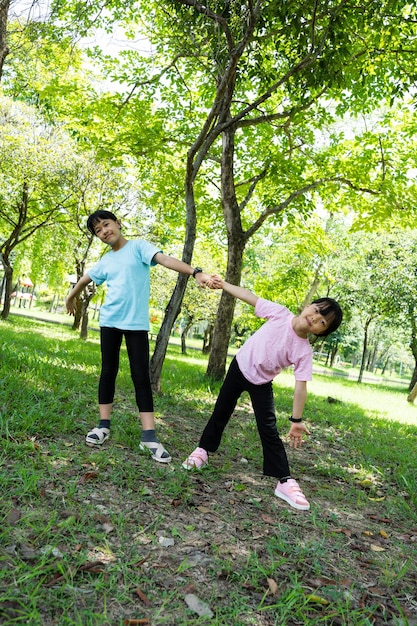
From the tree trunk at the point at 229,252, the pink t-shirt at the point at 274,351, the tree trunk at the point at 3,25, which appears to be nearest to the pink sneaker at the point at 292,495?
the pink t-shirt at the point at 274,351

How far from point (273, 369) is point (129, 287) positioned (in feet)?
4.54

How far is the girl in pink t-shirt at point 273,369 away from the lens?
341 cm

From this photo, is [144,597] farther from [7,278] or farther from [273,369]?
[7,278]

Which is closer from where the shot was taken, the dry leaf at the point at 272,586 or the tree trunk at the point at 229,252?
the dry leaf at the point at 272,586

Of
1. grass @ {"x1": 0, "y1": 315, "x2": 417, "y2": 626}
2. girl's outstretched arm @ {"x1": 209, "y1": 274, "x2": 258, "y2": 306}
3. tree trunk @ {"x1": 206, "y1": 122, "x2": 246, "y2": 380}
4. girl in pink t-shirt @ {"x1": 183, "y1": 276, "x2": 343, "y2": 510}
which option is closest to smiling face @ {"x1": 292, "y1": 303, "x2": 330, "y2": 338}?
girl in pink t-shirt @ {"x1": 183, "y1": 276, "x2": 343, "y2": 510}

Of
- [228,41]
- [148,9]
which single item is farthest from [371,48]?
[148,9]

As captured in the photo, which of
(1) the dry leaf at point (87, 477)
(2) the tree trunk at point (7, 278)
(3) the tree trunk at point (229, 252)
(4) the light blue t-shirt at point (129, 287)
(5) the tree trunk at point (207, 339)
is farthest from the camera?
(5) the tree trunk at point (207, 339)

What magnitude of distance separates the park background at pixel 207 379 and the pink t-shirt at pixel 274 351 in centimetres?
99

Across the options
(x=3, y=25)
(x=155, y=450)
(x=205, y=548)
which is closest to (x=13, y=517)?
(x=205, y=548)

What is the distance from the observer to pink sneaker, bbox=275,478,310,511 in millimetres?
3502

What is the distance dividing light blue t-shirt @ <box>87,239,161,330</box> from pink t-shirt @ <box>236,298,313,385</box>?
0.93 meters

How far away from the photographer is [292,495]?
3562 mm

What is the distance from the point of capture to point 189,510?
3084 millimetres

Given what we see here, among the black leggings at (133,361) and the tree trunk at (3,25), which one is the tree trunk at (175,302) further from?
the tree trunk at (3,25)
